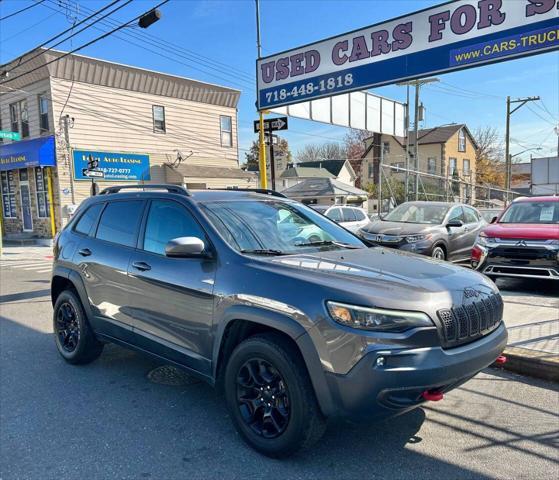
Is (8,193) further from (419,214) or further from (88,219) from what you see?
(88,219)

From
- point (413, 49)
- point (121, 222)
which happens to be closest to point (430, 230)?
point (413, 49)

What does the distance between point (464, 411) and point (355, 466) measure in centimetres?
125

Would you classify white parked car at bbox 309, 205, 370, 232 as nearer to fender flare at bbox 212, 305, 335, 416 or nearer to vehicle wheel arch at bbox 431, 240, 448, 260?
vehicle wheel arch at bbox 431, 240, 448, 260

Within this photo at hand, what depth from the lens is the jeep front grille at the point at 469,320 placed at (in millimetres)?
2705

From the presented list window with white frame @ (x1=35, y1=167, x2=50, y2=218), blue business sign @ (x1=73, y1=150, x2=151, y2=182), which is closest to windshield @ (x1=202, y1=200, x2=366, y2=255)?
blue business sign @ (x1=73, y1=150, x2=151, y2=182)

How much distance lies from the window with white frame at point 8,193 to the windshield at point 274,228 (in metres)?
21.6

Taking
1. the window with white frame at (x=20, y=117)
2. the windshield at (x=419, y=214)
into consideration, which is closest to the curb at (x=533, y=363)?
the windshield at (x=419, y=214)

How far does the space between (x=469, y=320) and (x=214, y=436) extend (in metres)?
1.95

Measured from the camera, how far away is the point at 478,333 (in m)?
2.95

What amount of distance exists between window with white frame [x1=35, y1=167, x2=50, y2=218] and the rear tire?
1650cm

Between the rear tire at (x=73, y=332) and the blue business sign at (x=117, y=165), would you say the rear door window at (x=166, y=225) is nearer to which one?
the rear tire at (x=73, y=332)

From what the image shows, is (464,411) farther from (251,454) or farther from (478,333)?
(251,454)

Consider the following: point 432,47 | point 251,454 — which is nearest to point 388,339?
point 251,454

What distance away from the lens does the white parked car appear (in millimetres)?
15023
